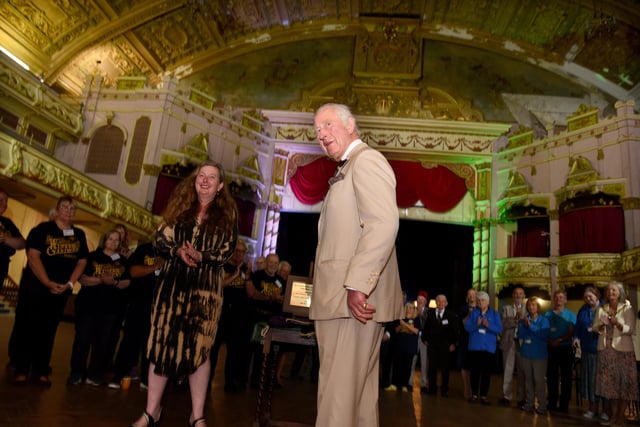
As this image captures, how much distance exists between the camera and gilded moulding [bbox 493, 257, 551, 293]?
12.9m

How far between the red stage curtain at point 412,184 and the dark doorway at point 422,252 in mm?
1051

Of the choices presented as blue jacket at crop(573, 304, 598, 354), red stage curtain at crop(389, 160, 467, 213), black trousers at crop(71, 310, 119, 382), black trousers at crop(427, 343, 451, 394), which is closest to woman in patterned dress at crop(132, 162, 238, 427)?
black trousers at crop(71, 310, 119, 382)

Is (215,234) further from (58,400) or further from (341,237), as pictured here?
(58,400)

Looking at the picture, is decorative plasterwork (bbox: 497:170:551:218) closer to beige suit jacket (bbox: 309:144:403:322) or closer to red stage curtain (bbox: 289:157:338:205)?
red stage curtain (bbox: 289:157:338:205)

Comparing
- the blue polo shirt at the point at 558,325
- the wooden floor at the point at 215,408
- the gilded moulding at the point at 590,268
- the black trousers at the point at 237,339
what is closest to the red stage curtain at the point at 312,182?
the gilded moulding at the point at 590,268

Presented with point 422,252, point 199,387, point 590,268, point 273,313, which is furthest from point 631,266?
point 199,387

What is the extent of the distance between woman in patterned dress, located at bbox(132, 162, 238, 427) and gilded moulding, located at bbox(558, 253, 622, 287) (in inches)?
452

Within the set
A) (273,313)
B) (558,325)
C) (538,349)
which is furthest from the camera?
(558,325)

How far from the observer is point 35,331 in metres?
3.80

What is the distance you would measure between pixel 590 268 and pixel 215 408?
1099 centimetres

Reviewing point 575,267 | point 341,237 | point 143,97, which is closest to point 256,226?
point 143,97

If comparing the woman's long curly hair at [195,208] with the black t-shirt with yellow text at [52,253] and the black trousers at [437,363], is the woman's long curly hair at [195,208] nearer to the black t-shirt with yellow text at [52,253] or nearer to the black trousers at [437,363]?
the black t-shirt with yellow text at [52,253]

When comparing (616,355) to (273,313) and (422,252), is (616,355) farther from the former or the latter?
(422,252)

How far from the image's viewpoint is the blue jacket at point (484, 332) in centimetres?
615
